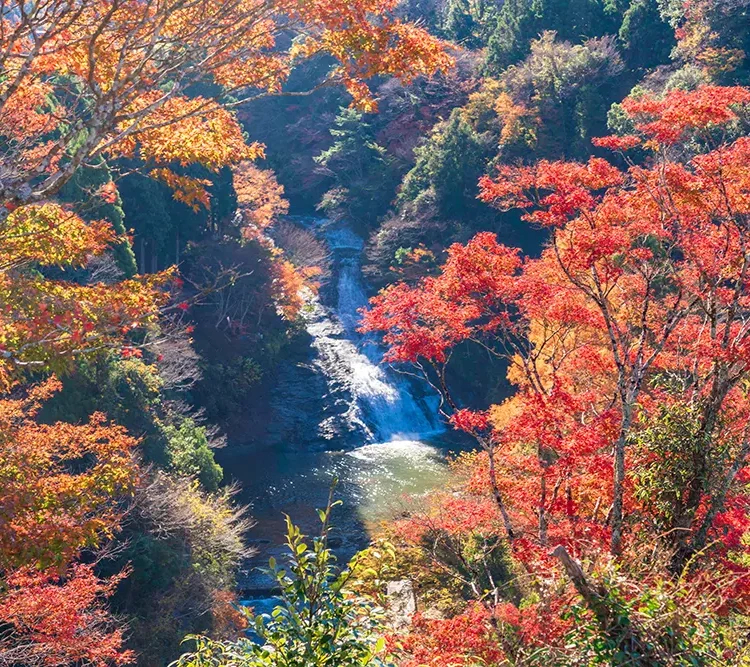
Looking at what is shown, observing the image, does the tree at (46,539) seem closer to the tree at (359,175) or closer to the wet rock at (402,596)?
the wet rock at (402,596)

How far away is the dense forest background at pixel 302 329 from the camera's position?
576 centimetres

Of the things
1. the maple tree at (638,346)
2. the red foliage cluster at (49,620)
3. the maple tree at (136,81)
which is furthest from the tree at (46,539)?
the maple tree at (638,346)

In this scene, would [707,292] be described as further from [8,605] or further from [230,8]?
[8,605]

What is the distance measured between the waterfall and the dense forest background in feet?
3.74

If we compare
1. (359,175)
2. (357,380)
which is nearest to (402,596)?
(357,380)

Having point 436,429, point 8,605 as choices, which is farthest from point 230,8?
point 436,429

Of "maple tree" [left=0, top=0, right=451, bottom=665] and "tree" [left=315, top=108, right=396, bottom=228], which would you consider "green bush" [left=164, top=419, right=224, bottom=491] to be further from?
"tree" [left=315, top=108, right=396, bottom=228]

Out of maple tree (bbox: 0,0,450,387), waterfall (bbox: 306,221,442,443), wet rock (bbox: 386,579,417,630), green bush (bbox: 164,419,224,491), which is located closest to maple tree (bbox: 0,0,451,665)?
maple tree (bbox: 0,0,450,387)

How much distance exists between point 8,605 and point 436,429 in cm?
1951

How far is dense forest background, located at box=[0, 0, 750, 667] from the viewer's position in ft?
18.9

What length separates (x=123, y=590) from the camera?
11.8 metres

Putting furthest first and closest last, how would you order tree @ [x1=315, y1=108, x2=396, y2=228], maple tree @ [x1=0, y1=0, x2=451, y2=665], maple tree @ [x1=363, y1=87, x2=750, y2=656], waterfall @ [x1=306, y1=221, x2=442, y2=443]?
tree @ [x1=315, y1=108, x2=396, y2=228] → waterfall @ [x1=306, y1=221, x2=442, y2=443] → maple tree @ [x1=363, y1=87, x2=750, y2=656] → maple tree @ [x1=0, y1=0, x2=451, y2=665]

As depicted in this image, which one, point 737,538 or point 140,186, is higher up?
point 140,186

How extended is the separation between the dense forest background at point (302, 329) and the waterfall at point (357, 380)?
114cm
